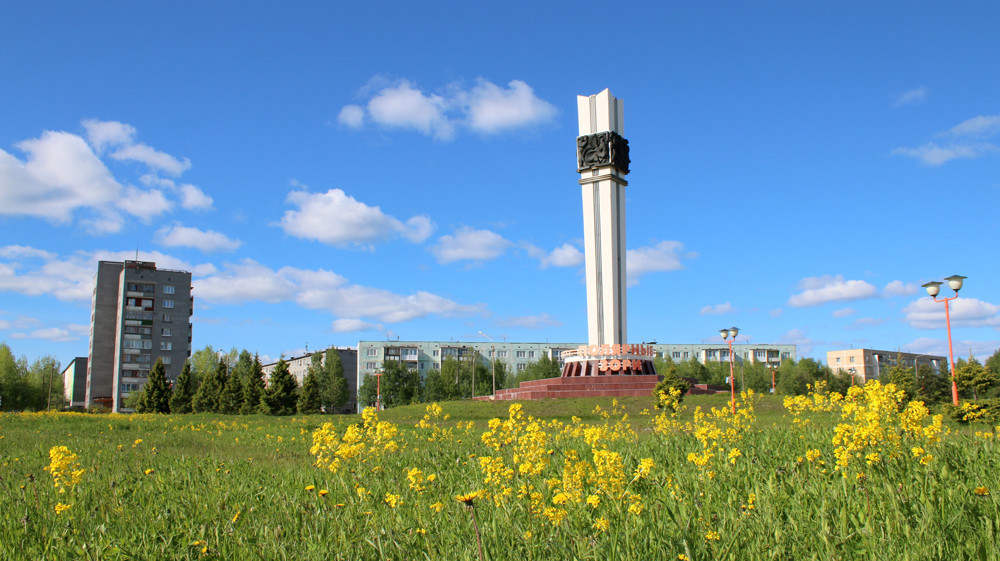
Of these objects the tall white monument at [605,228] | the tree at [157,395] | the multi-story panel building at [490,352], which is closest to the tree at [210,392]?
the tree at [157,395]

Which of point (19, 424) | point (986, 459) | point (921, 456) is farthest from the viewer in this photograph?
point (19, 424)

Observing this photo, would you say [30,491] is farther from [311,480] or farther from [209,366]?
[209,366]

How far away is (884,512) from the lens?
3.42 metres

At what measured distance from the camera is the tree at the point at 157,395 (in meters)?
52.2

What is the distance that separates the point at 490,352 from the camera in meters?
114

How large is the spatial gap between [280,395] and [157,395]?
14163 millimetres

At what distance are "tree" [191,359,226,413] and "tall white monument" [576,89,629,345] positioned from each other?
101 feet

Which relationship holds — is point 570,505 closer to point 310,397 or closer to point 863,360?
point 310,397

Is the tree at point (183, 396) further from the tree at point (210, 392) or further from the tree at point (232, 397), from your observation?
the tree at point (232, 397)

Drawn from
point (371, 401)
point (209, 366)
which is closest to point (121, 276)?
point (209, 366)

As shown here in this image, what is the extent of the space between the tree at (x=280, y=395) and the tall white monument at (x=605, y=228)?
22.7 metres

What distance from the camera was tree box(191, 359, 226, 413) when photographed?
51362 mm

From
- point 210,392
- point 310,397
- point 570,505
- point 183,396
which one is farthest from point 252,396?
point 570,505

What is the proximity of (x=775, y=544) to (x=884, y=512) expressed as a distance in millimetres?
797
